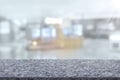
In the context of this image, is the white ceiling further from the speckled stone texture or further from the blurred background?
the speckled stone texture

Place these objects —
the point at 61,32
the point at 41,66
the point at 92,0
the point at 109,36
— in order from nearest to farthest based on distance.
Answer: the point at 41,66 < the point at 92,0 < the point at 109,36 < the point at 61,32

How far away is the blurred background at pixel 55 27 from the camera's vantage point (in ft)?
4.50

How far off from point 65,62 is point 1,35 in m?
0.71

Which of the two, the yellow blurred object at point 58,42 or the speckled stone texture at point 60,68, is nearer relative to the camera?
the speckled stone texture at point 60,68

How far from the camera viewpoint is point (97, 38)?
1.47m

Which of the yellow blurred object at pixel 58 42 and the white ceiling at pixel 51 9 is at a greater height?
the white ceiling at pixel 51 9

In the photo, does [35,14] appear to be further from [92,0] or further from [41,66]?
[41,66]

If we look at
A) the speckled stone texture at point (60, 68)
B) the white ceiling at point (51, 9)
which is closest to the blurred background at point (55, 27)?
the white ceiling at point (51, 9)

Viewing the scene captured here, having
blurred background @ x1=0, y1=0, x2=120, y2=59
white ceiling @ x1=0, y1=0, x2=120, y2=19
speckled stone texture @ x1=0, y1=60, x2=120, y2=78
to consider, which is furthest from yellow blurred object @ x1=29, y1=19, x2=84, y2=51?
speckled stone texture @ x1=0, y1=60, x2=120, y2=78

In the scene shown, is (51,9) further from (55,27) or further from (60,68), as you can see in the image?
(60,68)

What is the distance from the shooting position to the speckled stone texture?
0.74 meters

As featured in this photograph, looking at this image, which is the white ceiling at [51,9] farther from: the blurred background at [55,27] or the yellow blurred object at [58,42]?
the yellow blurred object at [58,42]

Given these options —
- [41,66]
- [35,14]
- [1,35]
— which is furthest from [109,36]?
[41,66]

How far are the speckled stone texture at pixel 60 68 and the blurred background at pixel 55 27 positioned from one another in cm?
44
